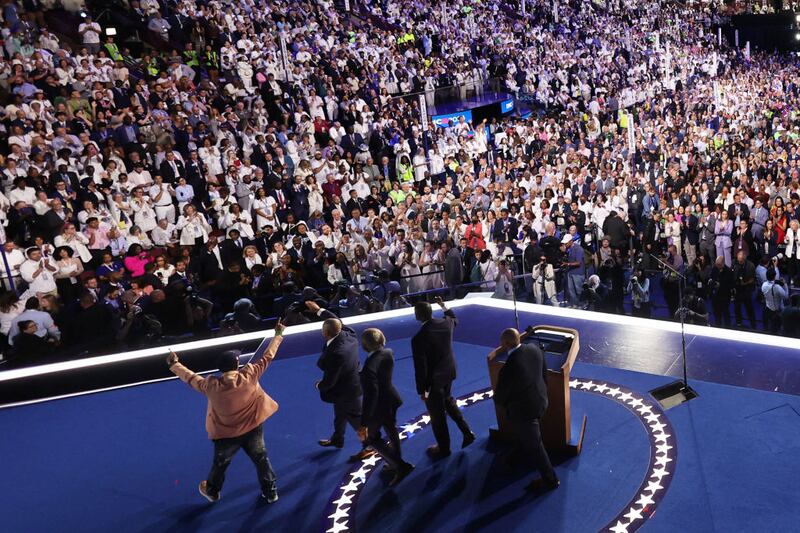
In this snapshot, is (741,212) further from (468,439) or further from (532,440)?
(532,440)

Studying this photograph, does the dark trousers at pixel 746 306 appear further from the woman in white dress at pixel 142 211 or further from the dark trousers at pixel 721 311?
the woman in white dress at pixel 142 211

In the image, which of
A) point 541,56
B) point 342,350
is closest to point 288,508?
A: point 342,350

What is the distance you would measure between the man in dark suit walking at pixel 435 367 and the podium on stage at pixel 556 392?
378 millimetres

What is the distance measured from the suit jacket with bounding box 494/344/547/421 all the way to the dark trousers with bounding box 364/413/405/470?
956 millimetres

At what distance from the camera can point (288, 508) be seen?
18.4ft

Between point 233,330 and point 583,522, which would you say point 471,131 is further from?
point 583,522

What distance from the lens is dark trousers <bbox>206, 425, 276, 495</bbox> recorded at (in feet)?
18.1

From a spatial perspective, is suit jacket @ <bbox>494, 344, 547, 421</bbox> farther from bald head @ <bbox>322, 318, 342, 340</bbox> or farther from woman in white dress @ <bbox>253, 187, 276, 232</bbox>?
woman in white dress @ <bbox>253, 187, 276, 232</bbox>

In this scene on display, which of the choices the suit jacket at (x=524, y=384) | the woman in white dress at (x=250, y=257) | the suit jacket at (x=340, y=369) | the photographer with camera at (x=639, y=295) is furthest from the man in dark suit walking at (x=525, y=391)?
the woman in white dress at (x=250, y=257)

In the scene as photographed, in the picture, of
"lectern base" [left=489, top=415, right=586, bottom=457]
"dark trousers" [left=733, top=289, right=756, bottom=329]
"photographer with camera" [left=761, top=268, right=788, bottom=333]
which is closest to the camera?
"lectern base" [left=489, top=415, right=586, bottom=457]

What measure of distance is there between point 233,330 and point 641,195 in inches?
322

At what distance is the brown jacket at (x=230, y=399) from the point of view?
5.40 metres

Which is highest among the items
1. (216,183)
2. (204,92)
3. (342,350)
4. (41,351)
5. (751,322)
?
(204,92)

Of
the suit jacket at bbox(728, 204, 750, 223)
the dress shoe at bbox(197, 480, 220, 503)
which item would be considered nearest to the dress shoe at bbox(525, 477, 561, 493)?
the dress shoe at bbox(197, 480, 220, 503)
